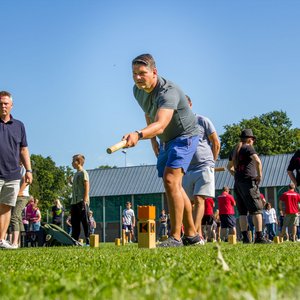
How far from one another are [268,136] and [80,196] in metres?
58.3

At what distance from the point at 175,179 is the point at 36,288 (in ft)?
14.9

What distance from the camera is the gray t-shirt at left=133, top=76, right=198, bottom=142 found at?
21.8 ft

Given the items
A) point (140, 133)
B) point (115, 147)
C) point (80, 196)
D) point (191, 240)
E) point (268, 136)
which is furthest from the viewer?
point (268, 136)

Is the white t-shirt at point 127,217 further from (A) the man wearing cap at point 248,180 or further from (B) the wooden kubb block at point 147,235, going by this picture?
(B) the wooden kubb block at point 147,235

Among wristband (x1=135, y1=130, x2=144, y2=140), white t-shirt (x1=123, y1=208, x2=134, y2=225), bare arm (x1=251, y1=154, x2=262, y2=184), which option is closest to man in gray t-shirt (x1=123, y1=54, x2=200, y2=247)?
wristband (x1=135, y1=130, x2=144, y2=140)

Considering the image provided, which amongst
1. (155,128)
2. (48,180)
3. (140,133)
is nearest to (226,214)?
(155,128)

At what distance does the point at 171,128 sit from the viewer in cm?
695

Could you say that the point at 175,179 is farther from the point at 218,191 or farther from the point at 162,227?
the point at 218,191

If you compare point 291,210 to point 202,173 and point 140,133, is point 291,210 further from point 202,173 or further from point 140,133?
point 140,133

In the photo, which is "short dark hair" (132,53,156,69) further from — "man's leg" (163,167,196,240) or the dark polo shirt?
the dark polo shirt

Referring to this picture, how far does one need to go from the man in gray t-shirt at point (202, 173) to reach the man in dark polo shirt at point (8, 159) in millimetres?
2542

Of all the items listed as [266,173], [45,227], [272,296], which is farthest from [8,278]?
[266,173]

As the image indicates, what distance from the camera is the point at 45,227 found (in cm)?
1403

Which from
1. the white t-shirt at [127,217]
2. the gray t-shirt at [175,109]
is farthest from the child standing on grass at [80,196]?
the white t-shirt at [127,217]
